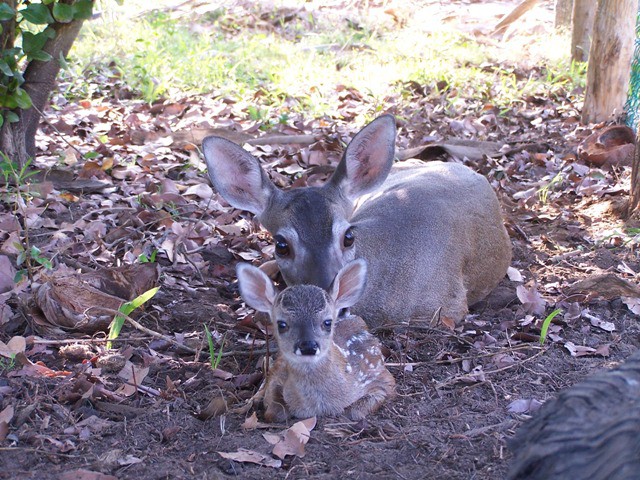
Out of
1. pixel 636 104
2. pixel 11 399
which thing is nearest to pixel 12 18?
pixel 11 399

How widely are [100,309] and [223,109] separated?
4.84 meters

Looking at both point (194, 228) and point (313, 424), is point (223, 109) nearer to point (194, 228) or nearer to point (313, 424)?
point (194, 228)

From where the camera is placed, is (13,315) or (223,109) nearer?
(13,315)

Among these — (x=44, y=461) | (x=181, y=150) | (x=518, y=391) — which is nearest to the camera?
(x=44, y=461)

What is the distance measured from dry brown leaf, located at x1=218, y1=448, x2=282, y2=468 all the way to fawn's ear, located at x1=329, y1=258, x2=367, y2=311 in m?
1.05

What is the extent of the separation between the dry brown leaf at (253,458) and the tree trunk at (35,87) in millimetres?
3809

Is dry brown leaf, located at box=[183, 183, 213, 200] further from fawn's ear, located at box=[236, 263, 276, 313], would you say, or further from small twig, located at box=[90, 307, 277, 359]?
fawn's ear, located at box=[236, 263, 276, 313]

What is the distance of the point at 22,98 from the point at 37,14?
646mm

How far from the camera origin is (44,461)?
348 cm

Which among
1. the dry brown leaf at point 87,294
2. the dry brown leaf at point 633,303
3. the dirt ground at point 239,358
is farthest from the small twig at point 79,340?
the dry brown leaf at point 633,303

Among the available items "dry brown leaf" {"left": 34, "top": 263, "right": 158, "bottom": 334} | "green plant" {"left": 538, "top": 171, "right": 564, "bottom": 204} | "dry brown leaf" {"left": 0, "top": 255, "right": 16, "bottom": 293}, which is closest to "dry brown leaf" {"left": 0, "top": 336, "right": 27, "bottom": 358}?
"dry brown leaf" {"left": 34, "top": 263, "right": 158, "bottom": 334}

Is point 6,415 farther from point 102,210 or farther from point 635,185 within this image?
point 635,185

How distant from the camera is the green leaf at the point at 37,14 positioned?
228 inches

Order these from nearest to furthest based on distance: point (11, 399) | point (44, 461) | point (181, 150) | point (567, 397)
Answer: point (567, 397)
point (44, 461)
point (11, 399)
point (181, 150)
